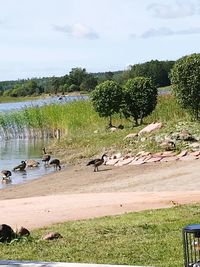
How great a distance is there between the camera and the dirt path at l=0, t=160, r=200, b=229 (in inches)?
531

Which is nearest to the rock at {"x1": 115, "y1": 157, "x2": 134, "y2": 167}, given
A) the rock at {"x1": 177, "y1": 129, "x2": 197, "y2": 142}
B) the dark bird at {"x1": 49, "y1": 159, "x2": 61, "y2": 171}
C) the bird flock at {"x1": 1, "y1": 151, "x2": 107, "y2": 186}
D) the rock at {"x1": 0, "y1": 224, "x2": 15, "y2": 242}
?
the bird flock at {"x1": 1, "y1": 151, "x2": 107, "y2": 186}

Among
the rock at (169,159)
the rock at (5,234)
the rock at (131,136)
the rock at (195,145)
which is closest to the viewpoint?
the rock at (5,234)

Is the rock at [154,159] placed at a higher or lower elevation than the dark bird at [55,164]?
higher

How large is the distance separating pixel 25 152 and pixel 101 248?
25408 mm

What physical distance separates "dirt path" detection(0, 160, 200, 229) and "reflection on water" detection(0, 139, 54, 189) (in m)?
1.25

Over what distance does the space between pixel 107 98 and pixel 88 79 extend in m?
47.3

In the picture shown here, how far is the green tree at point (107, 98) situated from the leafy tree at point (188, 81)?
17.2ft

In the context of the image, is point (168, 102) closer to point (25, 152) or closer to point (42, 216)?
point (25, 152)

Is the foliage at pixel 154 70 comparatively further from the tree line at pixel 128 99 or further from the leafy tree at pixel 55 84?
the tree line at pixel 128 99

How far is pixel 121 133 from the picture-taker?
29.6 metres

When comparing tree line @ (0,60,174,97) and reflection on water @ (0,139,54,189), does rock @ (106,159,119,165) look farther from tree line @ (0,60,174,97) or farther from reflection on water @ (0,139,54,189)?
tree line @ (0,60,174,97)

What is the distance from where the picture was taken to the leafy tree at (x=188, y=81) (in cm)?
2617

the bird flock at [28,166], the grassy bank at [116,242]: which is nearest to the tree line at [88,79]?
the bird flock at [28,166]

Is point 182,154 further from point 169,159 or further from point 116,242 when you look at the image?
point 116,242
